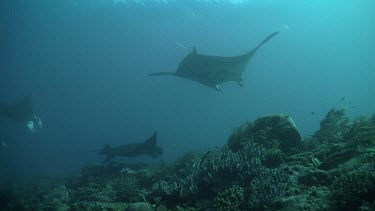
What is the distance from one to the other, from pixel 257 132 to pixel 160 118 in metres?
111

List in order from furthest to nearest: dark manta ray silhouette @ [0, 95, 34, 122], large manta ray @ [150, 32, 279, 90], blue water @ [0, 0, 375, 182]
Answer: blue water @ [0, 0, 375, 182] < dark manta ray silhouette @ [0, 95, 34, 122] < large manta ray @ [150, 32, 279, 90]

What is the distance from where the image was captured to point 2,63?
88.9 metres

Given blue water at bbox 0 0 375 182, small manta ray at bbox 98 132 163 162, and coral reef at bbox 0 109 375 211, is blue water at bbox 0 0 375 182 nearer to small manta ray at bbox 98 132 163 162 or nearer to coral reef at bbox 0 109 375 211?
small manta ray at bbox 98 132 163 162

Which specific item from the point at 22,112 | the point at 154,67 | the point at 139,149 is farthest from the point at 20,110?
the point at 154,67

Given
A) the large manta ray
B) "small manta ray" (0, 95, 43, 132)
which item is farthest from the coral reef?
"small manta ray" (0, 95, 43, 132)

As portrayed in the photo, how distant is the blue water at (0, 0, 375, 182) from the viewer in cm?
6081

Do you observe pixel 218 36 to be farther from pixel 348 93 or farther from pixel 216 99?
pixel 348 93

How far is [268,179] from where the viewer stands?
6.59 meters

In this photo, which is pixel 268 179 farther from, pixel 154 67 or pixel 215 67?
pixel 154 67

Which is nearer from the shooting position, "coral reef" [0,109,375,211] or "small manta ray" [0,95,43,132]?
"coral reef" [0,109,375,211]

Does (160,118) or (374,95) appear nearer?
(160,118)

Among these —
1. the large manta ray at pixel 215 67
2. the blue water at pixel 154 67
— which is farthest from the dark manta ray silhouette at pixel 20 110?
the blue water at pixel 154 67

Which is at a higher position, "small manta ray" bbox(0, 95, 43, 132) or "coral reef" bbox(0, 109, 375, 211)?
"small manta ray" bbox(0, 95, 43, 132)

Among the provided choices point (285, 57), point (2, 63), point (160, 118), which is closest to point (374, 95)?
point (285, 57)
